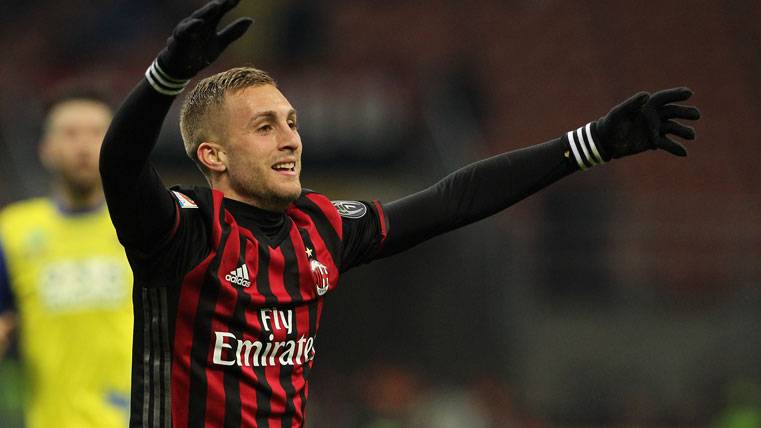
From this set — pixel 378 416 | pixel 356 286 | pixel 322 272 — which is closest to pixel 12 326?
pixel 322 272

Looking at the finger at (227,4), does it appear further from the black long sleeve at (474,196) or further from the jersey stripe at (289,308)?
the black long sleeve at (474,196)

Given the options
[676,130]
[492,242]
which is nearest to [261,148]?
[676,130]

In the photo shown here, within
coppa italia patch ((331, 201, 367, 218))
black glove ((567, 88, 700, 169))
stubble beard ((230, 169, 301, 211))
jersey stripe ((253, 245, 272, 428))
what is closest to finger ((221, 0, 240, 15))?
stubble beard ((230, 169, 301, 211))

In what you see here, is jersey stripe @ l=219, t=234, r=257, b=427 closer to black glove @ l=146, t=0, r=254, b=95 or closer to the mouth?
the mouth

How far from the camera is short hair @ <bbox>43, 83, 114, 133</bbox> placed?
4855 mm

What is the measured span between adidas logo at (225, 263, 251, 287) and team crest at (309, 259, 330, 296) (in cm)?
25

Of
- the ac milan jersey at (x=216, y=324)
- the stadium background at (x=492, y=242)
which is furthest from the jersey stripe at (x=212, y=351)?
the stadium background at (x=492, y=242)

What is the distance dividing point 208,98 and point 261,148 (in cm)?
22

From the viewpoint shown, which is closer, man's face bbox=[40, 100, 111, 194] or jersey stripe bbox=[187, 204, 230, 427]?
jersey stripe bbox=[187, 204, 230, 427]

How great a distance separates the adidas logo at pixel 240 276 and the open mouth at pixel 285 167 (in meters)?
0.29

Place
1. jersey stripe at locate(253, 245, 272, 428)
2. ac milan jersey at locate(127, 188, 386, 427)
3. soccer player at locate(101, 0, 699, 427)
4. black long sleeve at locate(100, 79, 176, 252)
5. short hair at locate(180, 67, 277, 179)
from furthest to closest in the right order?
1. short hair at locate(180, 67, 277, 179)
2. jersey stripe at locate(253, 245, 272, 428)
3. ac milan jersey at locate(127, 188, 386, 427)
4. soccer player at locate(101, 0, 699, 427)
5. black long sleeve at locate(100, 79, 176, 252)

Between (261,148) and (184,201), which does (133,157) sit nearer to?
(184,201)

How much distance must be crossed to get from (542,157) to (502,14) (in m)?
14.1

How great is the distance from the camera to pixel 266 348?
10.8 feet
